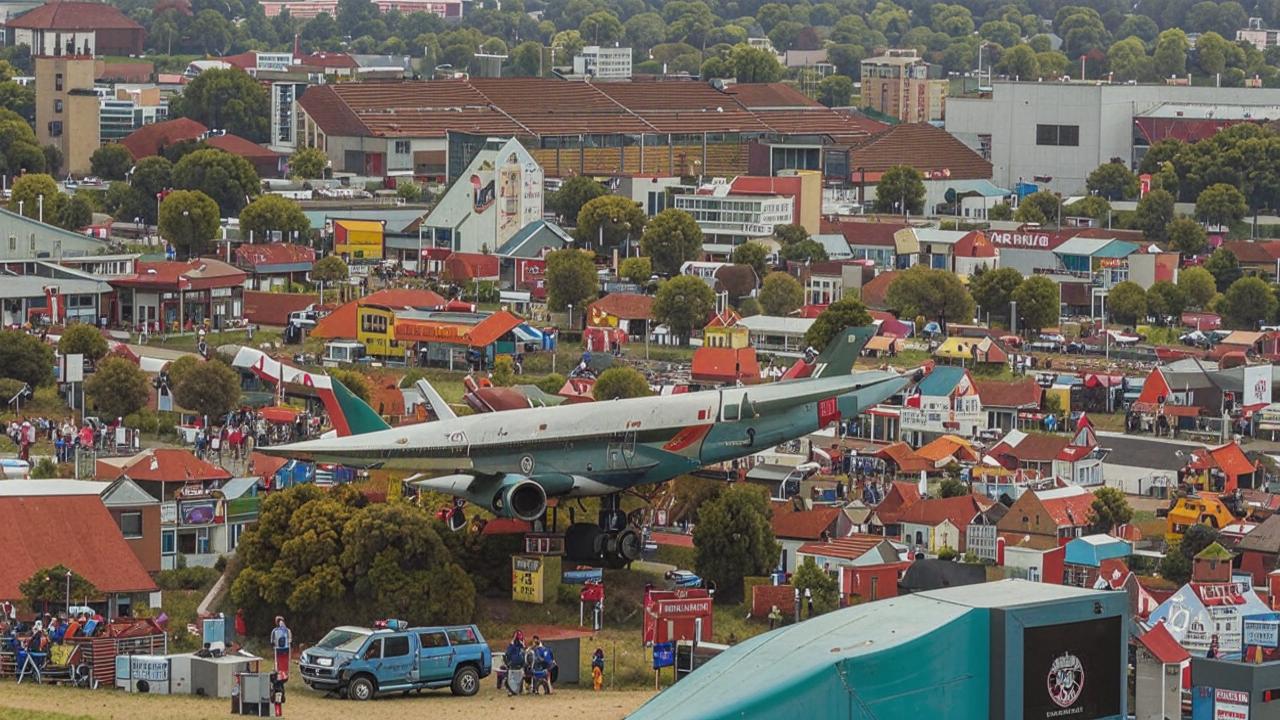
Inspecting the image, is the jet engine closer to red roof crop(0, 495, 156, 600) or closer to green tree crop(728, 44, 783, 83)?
red roof crop(0, 495, 156, 600)

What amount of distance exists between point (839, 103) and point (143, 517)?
10979 centimetres

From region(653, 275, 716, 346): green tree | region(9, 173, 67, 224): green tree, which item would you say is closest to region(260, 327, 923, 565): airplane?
region(653, 275, 716, 346): green tree

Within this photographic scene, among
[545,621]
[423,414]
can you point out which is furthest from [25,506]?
[423,414]

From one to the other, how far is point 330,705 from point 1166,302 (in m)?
48.2

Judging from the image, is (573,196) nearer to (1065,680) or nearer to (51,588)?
(51,588)

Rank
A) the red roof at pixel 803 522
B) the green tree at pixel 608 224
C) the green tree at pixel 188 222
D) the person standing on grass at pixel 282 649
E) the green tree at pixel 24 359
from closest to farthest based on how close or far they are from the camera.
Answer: the person standing on grass at pixel 282 649
the red roof at pixel 803 522
the green tree at pixel 24 359
the green tree at pixel 188 222
the green tree at pixel 608 224

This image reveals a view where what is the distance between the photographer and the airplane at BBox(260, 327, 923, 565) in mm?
31859

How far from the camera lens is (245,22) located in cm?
19000

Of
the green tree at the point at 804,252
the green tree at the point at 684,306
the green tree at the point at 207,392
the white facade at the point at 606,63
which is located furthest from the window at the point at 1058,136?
the green tree at the point at 207,392

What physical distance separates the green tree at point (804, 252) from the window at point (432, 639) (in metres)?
52.7

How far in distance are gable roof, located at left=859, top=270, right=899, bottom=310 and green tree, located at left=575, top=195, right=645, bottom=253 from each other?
10.1 meters

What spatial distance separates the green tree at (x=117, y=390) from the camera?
46219mm

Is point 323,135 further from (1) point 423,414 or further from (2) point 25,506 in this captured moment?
(2) point 25,506

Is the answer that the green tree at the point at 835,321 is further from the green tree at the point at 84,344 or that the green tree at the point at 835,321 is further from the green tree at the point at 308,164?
the green tree at the point at 308,164
